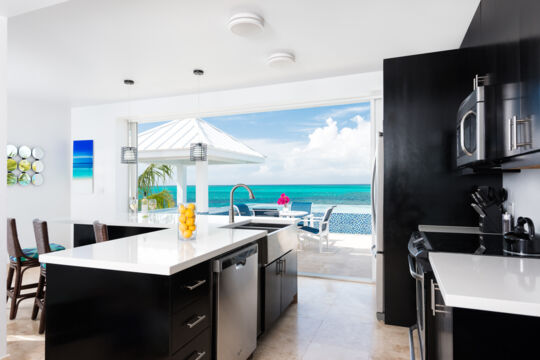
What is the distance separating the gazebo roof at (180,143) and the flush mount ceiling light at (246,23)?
352cm

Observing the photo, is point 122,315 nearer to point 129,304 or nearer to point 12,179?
point 129,304

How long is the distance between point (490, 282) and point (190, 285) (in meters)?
1.28

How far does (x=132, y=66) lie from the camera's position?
3.75 meters

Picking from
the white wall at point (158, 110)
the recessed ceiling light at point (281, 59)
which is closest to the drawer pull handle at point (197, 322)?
the recessed ceiling light at point (281, 59)

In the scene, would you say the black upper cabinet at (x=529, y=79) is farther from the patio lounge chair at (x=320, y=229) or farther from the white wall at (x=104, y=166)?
the white wall at (x=104, y=166)

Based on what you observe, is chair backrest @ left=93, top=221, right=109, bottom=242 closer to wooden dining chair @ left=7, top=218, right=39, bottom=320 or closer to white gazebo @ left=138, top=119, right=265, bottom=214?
wooden dining chair @ left=7, top=218, right=39, bottom=320

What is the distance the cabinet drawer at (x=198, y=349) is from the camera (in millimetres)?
1586

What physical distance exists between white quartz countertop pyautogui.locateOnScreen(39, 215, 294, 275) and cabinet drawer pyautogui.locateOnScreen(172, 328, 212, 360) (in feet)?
1.29

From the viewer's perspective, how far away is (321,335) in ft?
8.81

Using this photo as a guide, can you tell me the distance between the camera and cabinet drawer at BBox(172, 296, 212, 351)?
153 centimetres

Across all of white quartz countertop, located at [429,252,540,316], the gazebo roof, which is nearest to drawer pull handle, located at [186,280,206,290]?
white quartz countertop, located at [429,252,540,316]

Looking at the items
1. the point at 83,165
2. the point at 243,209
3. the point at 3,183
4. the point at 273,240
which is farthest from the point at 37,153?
the point at 273,240

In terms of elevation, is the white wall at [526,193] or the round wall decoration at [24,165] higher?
the round wall decoration at [24,165]

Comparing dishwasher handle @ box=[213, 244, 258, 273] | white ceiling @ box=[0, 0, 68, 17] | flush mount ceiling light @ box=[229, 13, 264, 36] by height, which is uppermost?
flush mount ceiling light @ box=[229, 13, 264, 36]
